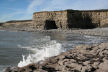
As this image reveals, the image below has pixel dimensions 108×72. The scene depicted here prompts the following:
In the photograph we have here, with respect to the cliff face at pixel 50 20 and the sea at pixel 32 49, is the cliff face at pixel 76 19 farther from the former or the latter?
the sea at pixel 32 49

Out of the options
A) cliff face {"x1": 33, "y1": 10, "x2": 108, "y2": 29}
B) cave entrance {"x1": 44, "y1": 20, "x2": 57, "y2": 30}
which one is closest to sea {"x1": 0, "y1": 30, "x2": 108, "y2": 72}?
cliff face {"x1": 33, "y1": 10, "x2": 108, "y2": 29}

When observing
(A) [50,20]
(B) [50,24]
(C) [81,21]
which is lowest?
(B) [50,24]

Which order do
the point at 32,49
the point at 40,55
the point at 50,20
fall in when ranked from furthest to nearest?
the point at 50,20 < the point at 32,49 < the point at 40,55

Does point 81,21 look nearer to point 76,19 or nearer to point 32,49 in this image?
point 76,19

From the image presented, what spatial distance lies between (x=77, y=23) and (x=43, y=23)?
12912 millimetres

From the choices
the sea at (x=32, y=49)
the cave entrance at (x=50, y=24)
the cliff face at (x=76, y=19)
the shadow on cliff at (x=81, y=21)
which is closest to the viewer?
the sea at (x=32, y=49)

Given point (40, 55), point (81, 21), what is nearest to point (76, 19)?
point (81, 21)

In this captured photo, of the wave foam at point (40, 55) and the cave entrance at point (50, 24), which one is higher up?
the cave entrance at point (50, 24)

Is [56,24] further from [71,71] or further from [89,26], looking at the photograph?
[71,71]

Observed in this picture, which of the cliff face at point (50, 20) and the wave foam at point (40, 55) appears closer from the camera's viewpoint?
the wave foam at point (40, 55)

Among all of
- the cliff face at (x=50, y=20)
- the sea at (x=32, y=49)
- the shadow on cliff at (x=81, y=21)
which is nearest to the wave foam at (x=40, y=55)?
the sea at (x=32, y=49)

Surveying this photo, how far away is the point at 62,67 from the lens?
7227 mm

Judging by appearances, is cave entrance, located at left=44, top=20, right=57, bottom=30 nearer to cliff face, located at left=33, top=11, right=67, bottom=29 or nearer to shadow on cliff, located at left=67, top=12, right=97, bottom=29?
cliff face, located at left=33, top=11, right=67, bottom=29

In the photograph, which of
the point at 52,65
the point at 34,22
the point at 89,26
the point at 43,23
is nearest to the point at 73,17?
the point at 89,26
